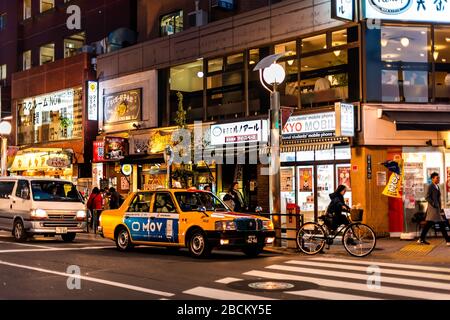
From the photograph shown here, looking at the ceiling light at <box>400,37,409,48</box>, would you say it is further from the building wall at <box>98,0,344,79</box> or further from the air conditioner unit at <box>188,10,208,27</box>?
the air conditioner unit at <box>188,10,208,27</box>

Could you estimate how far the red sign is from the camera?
28906 millimetres

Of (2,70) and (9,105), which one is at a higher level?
(2,70)

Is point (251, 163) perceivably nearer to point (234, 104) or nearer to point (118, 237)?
point (234, 104)

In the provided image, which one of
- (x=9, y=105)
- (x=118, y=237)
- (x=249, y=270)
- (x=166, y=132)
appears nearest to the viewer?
(x=249, y=270)

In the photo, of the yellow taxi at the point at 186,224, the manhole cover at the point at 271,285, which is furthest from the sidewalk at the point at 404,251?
the manhole cover at the point at 271,285

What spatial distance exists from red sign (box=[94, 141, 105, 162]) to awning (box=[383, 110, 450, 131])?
14494mm

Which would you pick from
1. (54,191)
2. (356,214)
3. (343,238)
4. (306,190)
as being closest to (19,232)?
(54,191)

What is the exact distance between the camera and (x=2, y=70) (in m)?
41.4

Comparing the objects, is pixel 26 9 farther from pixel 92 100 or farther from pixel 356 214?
→ pixel 356 214

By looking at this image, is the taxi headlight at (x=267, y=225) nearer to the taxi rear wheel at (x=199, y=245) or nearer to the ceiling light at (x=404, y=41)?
the taxi rear wheel at (x=199, y=245)

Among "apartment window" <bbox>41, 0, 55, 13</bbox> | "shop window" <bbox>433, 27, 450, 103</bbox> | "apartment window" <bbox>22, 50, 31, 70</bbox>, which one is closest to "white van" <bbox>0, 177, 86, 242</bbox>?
"shop window" <bbox>433, 27, 450, 103</bbox>

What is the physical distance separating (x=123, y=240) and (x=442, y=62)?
39.0 ft
